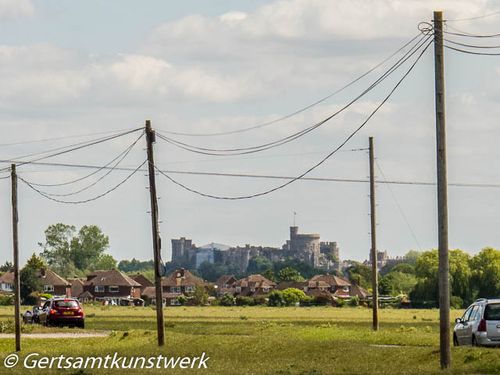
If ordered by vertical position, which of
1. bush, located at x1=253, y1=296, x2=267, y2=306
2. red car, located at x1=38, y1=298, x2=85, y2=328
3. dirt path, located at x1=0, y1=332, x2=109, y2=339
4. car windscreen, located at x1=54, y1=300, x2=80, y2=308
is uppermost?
car windscreen, located at x1=54, y1=300, x2=80, y2=308

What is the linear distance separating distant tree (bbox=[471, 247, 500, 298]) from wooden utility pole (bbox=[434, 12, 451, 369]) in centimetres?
12325

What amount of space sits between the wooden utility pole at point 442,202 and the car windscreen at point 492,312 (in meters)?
5.44

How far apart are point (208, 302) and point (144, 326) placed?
365 ft

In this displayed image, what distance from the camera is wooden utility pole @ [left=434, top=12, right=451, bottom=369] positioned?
39.3m

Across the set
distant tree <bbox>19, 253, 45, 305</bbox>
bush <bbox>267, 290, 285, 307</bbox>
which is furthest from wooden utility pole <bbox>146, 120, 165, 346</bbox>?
bush <bbox>267, 290, 285, 307</bbox>

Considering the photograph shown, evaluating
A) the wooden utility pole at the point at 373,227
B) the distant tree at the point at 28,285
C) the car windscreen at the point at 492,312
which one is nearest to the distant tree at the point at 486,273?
the distant tree at the point at 28,285

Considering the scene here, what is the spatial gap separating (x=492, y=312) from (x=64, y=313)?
124 feet

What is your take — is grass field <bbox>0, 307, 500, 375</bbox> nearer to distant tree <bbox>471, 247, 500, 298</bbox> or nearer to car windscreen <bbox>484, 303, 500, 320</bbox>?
car windscreen <bbox>484, 303, 500, 320</bbox>

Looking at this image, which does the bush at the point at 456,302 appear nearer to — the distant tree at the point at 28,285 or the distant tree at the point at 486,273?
the distant tree at the point at 486,273

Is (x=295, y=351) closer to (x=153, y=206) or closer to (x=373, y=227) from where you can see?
(x=153, y=206)

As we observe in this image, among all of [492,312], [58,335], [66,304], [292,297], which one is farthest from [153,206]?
[292,297]

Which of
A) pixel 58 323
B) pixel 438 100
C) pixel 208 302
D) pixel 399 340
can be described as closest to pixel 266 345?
pixel 399 340

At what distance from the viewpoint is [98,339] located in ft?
206

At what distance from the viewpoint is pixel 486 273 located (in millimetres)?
165750
